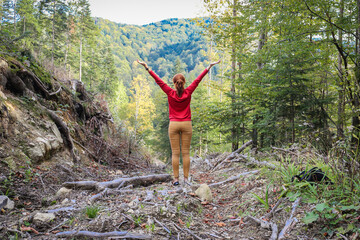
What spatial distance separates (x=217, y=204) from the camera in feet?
12.3

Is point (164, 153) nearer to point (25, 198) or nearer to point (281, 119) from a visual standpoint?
point (281, 119)

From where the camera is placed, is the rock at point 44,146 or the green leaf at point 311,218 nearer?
the green leaf at point 311,218

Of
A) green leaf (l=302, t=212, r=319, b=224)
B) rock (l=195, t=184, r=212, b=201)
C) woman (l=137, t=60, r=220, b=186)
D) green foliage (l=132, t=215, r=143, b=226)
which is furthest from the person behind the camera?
woman (l=137, t=60, r=220, b=186)

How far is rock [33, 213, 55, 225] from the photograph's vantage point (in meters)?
2.51

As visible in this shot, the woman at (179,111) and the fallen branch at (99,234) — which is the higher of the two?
the woman at (179,111)

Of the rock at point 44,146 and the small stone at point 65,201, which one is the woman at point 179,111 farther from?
the rock at point 44,146

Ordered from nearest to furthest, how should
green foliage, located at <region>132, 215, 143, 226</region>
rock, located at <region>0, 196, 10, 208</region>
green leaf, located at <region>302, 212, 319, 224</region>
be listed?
1. green leaf, located at <region>302, 212, 319, 224</region>
2. green foliage, located at <region>132, 215, 143, 226</region>
3. rock, located at <region>0, 196, 10, 208</region>

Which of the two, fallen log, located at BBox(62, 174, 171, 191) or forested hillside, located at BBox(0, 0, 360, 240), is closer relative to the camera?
forested hillside, located at BBox(0, 0, 360, 240)

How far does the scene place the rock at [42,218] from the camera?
2513 mm

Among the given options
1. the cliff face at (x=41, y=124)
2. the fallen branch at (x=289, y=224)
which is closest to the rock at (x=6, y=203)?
the cliff face at (x=41, y=124)

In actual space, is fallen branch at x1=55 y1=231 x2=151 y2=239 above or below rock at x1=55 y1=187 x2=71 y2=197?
above

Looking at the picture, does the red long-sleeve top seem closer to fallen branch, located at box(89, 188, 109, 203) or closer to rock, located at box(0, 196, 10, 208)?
fallen branch, located at box(89, 188, 109, 203)

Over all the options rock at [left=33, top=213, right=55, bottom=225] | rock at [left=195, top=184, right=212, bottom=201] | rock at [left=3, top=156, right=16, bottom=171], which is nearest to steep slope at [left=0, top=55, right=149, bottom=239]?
rock at [left=3, top=156, right=16, bottom=171]

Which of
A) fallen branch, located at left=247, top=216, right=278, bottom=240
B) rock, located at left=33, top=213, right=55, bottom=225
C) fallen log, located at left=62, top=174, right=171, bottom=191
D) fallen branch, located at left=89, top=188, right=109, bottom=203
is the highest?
rock, located at left=33, top=213, right=55, bottom=225
